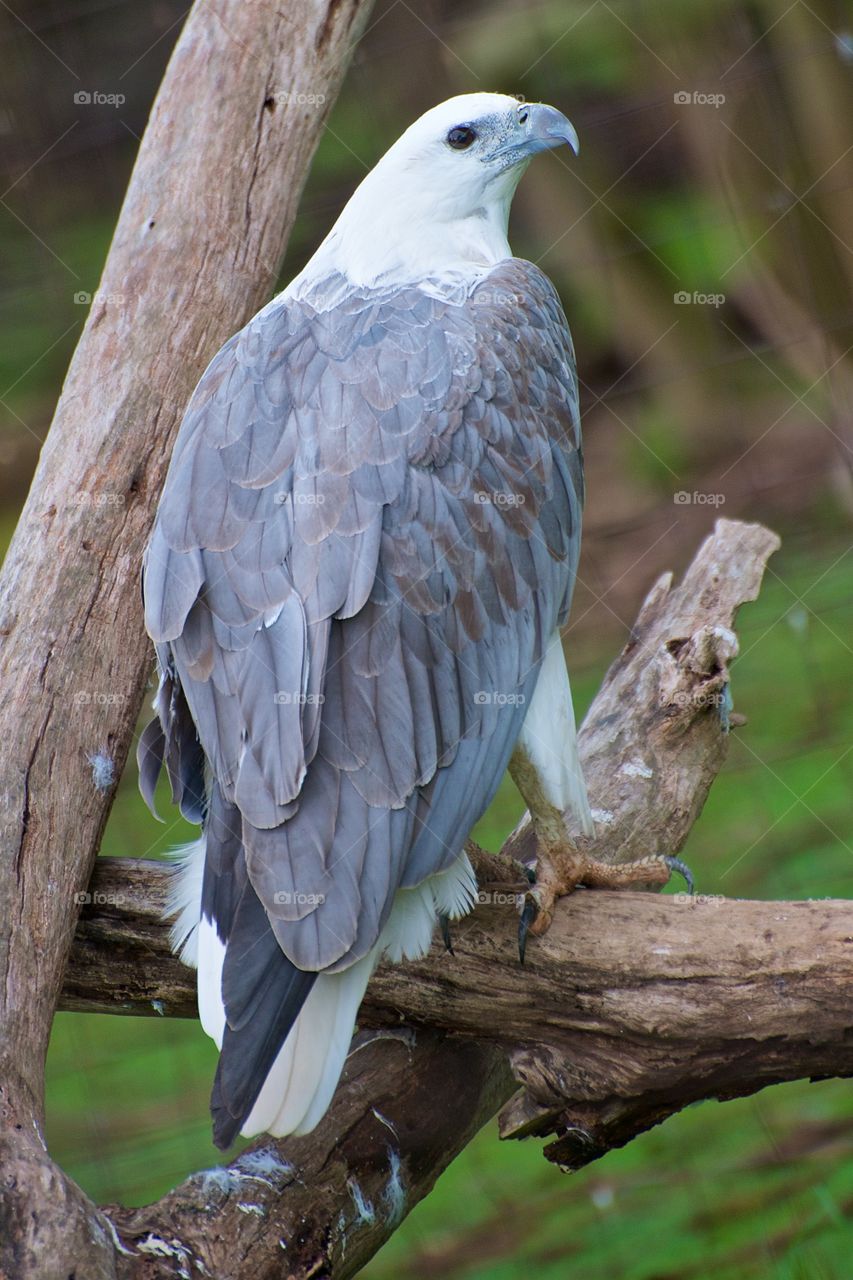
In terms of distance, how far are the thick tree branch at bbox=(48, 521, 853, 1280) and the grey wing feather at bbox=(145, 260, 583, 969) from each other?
1.07 ft

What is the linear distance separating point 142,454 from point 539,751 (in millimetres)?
1027

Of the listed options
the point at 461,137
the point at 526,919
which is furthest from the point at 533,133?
the point at 526,919

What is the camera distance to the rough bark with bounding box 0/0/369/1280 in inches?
87.6

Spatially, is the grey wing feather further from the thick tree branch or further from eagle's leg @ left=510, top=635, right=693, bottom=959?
the thick tree branch

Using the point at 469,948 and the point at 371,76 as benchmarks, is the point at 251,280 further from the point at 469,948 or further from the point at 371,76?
the point at 371,76

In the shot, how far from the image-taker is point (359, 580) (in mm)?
2328

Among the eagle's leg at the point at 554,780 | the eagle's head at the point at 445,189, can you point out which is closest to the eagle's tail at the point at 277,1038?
the eagle's leg at the point at 554,780

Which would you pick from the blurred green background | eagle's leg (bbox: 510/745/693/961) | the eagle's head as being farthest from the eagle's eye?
the blurred green background

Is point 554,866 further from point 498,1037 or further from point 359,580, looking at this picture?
point 359,580

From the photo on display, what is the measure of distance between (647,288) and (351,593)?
539 centimetres

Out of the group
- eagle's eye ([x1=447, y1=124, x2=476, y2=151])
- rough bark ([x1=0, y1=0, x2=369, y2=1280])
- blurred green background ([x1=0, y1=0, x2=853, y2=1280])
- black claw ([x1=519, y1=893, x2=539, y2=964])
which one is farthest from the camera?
blurred green background ([x1=0, y1=0, x2=853, y2=1280])

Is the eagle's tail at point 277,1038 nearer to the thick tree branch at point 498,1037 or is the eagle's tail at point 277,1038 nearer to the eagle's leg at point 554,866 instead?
the thick tree branch at point 498,1037

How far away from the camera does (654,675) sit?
325cm

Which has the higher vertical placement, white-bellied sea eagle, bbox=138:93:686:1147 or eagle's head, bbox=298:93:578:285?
eagle's head, bbox=298:93:578:285
